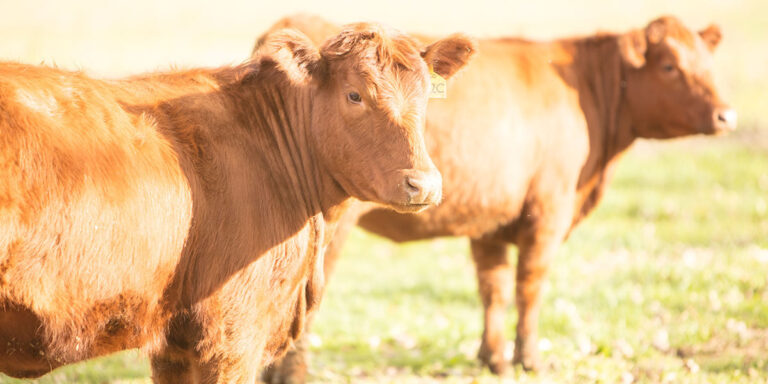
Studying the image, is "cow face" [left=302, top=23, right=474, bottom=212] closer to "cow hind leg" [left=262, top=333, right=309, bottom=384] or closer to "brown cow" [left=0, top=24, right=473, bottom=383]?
"brown cow" [left=0, top=24, right=473, bottom=383]

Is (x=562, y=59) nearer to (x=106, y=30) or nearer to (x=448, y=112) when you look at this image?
(x=448, y=112)

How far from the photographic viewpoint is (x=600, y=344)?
7.29m

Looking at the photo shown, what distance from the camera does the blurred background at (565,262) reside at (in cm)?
691

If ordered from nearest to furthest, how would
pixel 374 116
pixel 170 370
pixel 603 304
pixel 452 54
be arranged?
pixel 374 116 → pixel 170 370 → pixel 452 54 → pixel 603 304

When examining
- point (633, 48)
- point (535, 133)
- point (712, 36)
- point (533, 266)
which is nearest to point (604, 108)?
point (633, 48)

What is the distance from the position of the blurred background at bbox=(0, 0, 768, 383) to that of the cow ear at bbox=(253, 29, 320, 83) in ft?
3.19

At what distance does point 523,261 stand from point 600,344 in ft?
3.42

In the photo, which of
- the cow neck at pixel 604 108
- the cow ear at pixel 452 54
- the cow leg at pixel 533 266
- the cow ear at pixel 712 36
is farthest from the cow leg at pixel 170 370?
the cow ear at pixel 712 36

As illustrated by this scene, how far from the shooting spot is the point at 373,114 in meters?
4.32

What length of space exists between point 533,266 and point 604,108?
170cm

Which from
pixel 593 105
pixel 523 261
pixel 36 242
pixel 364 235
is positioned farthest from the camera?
pixel 364 235

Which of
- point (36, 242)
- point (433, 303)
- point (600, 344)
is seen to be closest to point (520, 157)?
point (600, 344)

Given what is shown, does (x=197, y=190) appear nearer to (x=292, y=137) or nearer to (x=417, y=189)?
(x=292, y=137)

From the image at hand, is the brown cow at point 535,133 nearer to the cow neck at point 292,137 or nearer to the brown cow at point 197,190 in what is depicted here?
the cow neck at point 292,137
